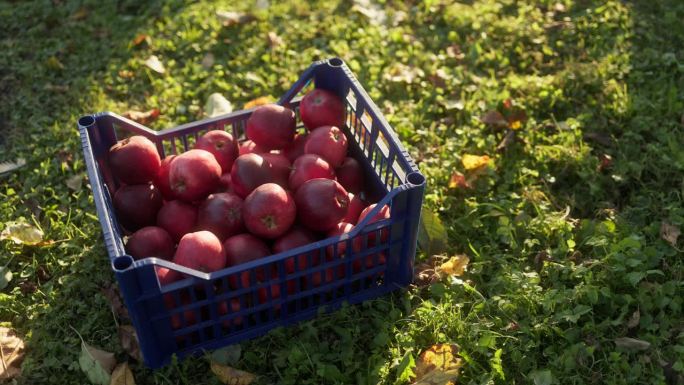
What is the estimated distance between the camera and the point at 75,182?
142 inches

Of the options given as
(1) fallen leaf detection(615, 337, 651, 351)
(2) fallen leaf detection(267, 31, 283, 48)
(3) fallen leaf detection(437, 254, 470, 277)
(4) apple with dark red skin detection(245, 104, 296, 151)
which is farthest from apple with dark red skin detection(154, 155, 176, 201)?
(1) fallen leaf detection(615, 337, 651, 351)

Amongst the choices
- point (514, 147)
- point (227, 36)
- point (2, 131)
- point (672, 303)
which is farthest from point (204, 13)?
point (672, 303)

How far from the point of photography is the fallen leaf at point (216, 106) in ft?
13.2

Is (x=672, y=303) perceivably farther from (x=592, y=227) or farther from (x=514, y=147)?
(x=514, y=147)

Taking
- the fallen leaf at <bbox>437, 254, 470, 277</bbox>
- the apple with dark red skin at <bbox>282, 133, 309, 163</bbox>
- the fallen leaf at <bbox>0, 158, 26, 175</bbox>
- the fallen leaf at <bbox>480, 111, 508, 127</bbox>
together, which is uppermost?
the apple with dark red skin at <bbox>282, 133, 309, 163</bbox>

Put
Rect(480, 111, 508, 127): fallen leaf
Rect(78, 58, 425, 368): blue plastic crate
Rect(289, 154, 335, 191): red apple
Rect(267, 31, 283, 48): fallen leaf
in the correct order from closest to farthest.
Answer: Rect(78, 58, 425, 368): blue plastic crate → Rect(289, 154, 335, 191): red apple → Rect(480, 111, 508, 127): fallen leaf → Rect(267, 31, 283, 48): fallen leaf

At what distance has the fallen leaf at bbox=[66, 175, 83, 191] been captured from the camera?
3582 mm

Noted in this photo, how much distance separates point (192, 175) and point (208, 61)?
1.82 meters

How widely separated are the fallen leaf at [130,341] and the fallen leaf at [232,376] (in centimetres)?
35

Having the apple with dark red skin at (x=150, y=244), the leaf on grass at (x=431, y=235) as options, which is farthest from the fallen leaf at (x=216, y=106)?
the leaf on grass at (x=431, y=235)

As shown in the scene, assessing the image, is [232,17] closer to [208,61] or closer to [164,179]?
[208,61]

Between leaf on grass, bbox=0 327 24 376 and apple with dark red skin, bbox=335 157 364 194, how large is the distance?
5.08 ft

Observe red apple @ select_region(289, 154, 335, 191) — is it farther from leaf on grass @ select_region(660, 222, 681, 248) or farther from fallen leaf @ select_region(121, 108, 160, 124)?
leaf on grass @ select_region(660, 222, 681, 248)

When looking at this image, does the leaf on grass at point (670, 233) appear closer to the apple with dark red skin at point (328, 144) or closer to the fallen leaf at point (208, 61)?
the apple with dark red skin at point (328, 144)
